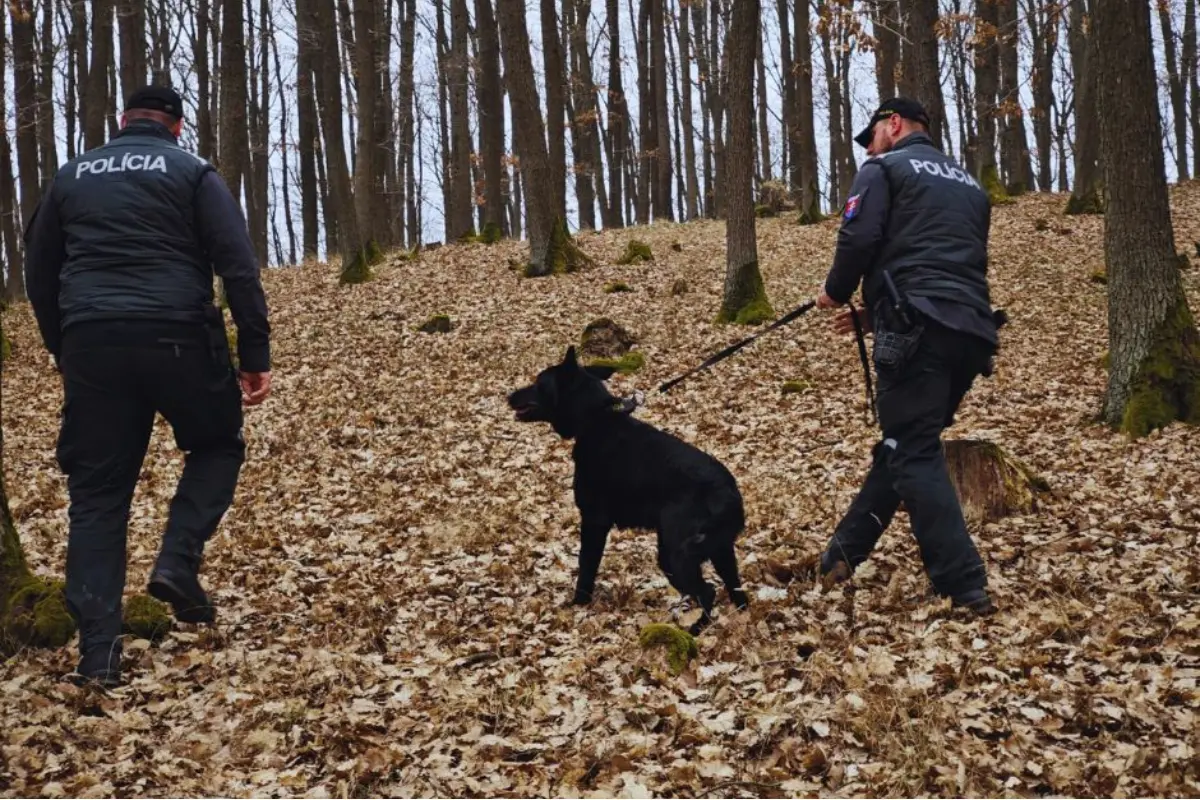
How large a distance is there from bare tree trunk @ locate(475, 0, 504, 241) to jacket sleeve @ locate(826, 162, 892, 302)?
17935 millimetres

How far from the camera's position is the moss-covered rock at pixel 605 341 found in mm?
12734

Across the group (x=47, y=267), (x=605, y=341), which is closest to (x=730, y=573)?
(x=47, y=267)

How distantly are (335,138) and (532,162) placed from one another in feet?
16.6

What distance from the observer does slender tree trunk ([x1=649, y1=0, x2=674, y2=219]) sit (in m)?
28.2


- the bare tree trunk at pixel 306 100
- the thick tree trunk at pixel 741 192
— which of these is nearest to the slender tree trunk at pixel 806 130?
the thick tree trunk at pixel 741 192

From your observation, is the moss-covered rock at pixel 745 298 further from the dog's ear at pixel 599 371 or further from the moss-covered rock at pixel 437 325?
the dog's ear at pixel 599 371

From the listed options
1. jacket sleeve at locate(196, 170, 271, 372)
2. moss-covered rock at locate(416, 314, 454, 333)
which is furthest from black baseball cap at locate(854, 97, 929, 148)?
moss-covered rock at locate(416, 314, 454, 333)

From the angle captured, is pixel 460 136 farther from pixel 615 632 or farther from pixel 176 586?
pixel 176 586

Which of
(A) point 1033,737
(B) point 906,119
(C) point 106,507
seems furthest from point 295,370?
(A) point 1033,737

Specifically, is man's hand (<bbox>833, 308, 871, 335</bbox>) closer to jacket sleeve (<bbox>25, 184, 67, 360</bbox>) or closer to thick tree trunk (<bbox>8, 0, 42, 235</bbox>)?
jacket sleeve (<bbox>25, 184, 67, 360</bbox>)

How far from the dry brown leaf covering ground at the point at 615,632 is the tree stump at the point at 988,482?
164 mm

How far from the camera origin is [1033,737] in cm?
366

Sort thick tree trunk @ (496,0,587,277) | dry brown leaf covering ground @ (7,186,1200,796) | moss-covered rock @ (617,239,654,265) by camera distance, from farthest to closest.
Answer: moss-covered rock @ (617,239,654,265) < thick tree trunk @ (496,0,587,277) < dry brown leaf covering ground @ (7,186,1200,796)

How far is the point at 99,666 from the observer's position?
14.7 feet
